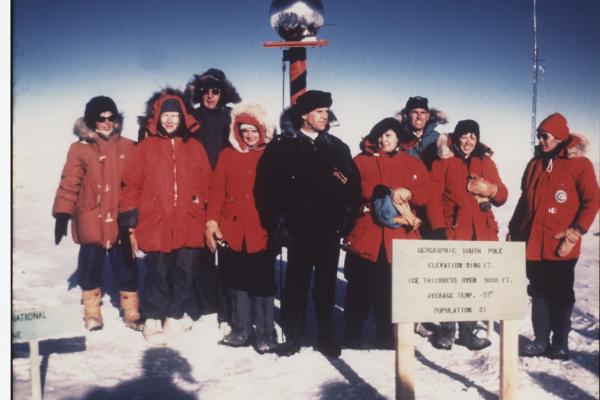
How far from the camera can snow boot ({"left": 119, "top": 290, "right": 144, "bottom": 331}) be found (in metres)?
4.16

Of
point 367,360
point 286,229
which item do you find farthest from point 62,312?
point 367,360

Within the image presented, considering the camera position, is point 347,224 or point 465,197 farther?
point 465,197

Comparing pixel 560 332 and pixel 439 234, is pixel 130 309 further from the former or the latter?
pixel 560 332

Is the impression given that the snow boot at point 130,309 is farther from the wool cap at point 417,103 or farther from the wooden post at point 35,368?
the wool cap at point 417,103

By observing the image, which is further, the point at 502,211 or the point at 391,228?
the point at 502,211

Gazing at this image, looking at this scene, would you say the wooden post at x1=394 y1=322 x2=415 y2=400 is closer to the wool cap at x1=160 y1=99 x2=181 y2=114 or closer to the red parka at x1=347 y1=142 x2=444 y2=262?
the red parka at x1=347 y1=142 x2=444 y2=262

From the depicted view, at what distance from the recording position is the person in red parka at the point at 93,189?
12.3 ft

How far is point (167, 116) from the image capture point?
3674 mm

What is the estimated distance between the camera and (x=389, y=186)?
11.7ft

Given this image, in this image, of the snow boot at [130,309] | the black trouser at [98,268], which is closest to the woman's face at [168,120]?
the black trouser at [98,268]

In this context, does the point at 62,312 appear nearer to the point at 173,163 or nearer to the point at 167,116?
the point at 173,163

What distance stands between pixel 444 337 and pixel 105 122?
11.2 feet

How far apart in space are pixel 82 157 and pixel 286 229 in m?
1.84

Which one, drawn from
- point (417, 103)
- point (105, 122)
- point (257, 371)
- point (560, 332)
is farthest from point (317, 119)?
point (560, 332)
